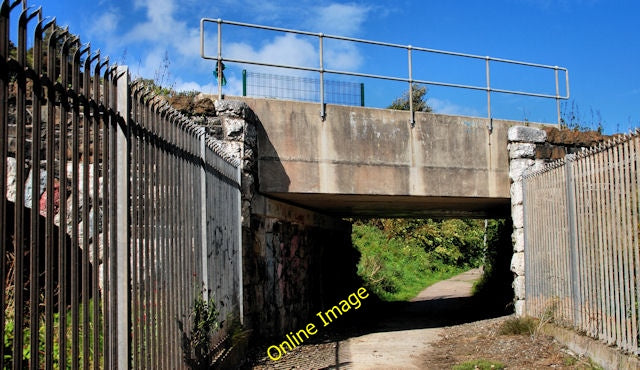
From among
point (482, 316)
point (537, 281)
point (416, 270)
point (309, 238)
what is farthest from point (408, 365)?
point (416, 270)

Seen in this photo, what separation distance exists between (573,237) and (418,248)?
67.3 ft

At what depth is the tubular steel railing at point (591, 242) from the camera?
19.6 feet

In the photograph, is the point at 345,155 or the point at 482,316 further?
the point at 482,316

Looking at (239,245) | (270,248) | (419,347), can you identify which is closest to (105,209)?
(239,245)

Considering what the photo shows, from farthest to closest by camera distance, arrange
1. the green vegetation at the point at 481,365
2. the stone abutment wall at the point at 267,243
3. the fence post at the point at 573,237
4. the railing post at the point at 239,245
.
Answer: the stone abutment wall at the point at 267,243 → the railing post at the point at 239,245 → the fence post at the point at 573,237 → the green vegetation at the point at 481,365

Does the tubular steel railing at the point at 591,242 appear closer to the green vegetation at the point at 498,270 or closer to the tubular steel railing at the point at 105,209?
the tubular steel railing at the point at 105,209

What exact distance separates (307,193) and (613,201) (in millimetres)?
4254

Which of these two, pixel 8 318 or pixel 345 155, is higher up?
pixel 345 155

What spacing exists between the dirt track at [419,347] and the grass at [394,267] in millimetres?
6026

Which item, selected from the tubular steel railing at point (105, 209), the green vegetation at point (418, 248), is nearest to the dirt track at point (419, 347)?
the tubular steel railing at point (105, 209)

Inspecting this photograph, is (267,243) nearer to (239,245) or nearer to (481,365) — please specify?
(239,245)

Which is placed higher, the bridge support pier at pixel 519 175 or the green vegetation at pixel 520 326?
the bridge support pier at pixel 519 175

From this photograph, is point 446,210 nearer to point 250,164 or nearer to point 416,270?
point 250,164

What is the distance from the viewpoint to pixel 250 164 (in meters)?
8.24
